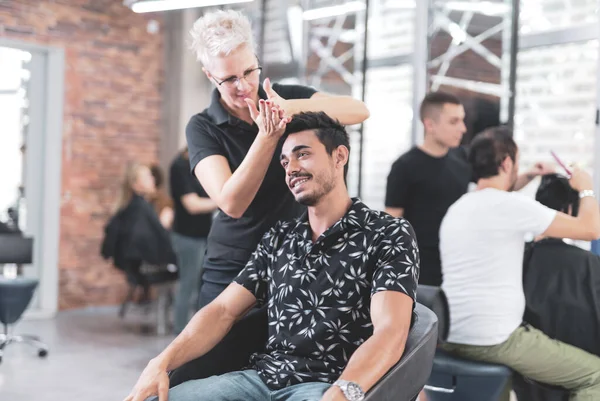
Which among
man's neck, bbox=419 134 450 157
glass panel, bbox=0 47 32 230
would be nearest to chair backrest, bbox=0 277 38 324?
glass panel, bbox=0 47 32 230

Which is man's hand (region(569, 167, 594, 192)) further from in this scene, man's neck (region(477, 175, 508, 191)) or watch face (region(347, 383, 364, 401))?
watch face (region(347, 383, 364, 401))

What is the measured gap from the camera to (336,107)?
2.07 meters

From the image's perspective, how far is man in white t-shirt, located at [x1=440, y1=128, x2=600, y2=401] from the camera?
2580mm

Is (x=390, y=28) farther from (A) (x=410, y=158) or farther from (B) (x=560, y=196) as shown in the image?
(B) (x=560, y=196)

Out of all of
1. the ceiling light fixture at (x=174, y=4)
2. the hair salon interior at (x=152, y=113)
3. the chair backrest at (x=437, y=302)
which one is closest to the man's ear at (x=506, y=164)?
the chair backrest at (x=437, y=302)

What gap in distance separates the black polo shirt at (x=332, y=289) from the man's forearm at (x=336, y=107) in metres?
0.27

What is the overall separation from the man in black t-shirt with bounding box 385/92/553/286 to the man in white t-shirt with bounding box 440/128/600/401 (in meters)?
0.68

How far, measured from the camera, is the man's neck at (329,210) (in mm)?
2012

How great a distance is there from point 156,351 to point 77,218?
2.08 m

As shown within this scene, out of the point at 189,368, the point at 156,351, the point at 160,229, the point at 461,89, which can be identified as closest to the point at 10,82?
the point at 160,229

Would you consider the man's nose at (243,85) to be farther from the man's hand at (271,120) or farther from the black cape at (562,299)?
the black cape at (562,299)

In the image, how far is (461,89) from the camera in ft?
17.6

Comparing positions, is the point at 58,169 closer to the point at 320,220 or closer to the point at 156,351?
the point at 156,351

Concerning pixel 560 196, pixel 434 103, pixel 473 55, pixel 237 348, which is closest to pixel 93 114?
pixel 473 55
